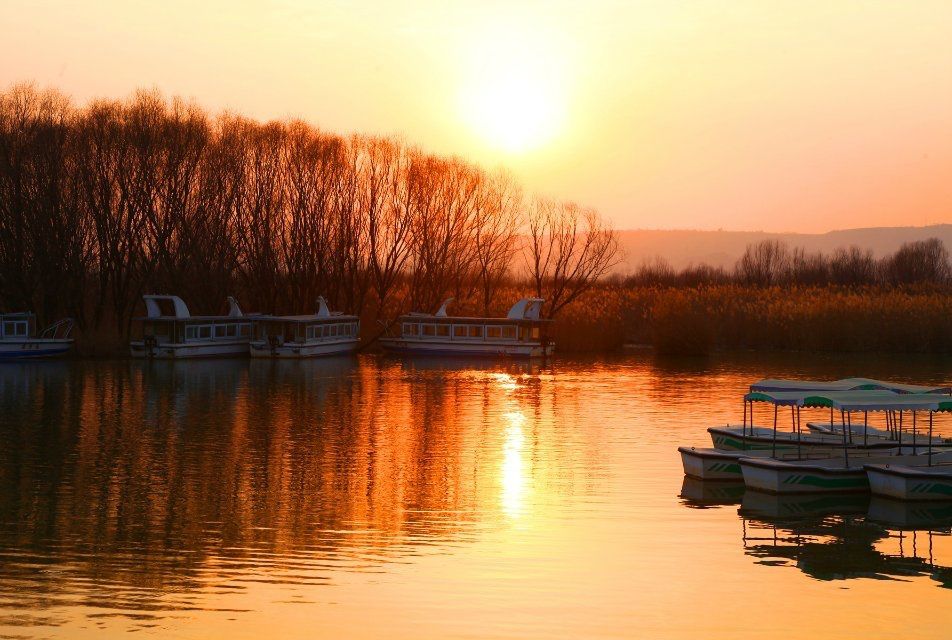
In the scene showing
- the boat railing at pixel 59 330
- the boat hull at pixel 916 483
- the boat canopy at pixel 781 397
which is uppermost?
the boat railing at pixel 59 330

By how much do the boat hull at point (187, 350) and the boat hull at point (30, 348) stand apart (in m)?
3.80

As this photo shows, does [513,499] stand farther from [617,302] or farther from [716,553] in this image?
[617,302]

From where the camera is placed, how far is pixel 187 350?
6531cm

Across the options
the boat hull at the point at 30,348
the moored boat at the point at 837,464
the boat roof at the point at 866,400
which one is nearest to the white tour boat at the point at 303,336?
the boat hull at the point at 30,348

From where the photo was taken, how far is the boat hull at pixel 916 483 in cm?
2277

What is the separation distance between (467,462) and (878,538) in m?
10.5

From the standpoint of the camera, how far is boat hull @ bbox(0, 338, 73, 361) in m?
60.7

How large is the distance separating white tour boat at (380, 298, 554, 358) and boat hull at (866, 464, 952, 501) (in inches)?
1889

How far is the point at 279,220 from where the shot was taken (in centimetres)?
7781

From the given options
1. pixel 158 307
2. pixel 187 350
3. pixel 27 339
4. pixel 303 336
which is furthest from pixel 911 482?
pixel 158 307

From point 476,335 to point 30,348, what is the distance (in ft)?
82.7

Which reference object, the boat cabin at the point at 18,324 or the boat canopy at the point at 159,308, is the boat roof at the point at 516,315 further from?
the boat cabin at the point at 18,324

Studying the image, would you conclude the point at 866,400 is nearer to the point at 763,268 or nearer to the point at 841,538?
the point at 841,538

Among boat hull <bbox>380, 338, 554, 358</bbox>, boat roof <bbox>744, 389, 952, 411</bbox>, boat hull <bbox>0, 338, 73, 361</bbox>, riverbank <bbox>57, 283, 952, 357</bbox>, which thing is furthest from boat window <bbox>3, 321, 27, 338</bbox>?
boat roof <bbox>744, 389, 952, 411</bbox>
